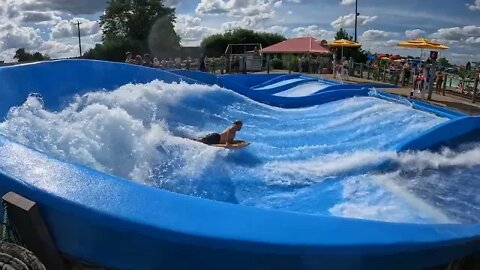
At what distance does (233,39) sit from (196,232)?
37138 millimetres

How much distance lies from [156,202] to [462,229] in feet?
4.34

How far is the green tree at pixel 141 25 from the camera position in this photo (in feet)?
127

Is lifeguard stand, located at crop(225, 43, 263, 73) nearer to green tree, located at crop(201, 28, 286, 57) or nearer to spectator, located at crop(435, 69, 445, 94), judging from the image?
spectator, located at crop(435, 69, 445, 94)

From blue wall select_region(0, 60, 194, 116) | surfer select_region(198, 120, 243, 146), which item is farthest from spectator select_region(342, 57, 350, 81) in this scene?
surfer select_region(198, 120, 243, 146)

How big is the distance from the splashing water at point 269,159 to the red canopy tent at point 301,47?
16.5 meters

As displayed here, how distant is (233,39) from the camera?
125 feet

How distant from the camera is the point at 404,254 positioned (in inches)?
73.8

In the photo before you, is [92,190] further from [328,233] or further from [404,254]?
[404,254]

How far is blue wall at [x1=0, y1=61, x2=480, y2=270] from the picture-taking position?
180 cm

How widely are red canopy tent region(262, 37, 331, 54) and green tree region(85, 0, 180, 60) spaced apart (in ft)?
44.9

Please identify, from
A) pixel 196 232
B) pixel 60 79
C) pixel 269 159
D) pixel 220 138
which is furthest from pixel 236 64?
pixel 196 232

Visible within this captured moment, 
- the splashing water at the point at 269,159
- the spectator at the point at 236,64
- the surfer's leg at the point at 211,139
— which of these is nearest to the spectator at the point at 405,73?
the splashing water at the point at 269,159

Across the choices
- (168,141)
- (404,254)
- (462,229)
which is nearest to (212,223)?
(404,254)

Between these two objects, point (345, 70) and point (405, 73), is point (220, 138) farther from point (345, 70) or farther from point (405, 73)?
point (345, 70)
